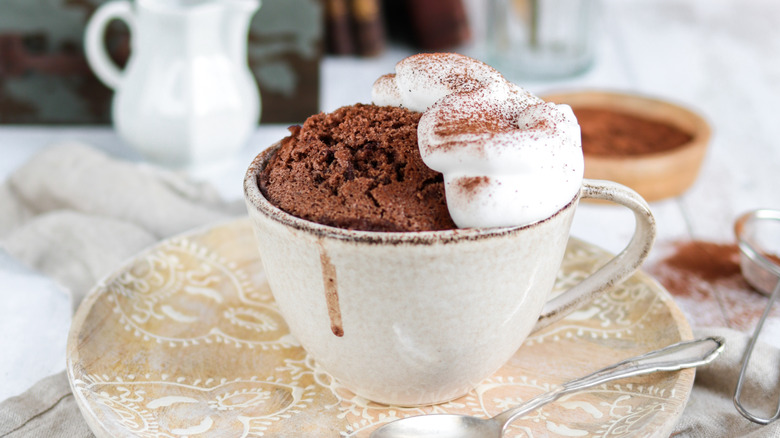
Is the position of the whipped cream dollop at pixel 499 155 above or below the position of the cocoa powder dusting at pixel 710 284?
above

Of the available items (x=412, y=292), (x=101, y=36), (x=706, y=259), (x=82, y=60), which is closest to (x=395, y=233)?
(x=412, y=292)

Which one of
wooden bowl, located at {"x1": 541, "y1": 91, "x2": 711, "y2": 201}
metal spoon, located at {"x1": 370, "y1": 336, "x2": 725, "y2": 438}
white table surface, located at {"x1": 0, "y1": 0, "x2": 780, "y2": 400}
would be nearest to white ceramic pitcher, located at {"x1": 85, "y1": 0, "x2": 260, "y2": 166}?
white table surface, located at {"x1": 0, "y1": 0, "x2": 780, "y2": 400}

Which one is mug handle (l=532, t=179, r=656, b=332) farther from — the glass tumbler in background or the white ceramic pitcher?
the glass tumbler in background

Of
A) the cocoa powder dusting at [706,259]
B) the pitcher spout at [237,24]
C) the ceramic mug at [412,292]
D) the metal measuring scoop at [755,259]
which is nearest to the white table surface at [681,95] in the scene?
the cocoa powder dusting at [706,259]

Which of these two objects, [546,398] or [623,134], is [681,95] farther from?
[546,398]

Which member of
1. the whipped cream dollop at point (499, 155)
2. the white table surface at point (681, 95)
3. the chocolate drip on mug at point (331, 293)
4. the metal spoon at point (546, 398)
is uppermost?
the whipped cream dollop at point (499, 155)

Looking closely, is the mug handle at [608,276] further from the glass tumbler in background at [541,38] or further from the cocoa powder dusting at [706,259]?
the glass tumbler in background at [541,38]

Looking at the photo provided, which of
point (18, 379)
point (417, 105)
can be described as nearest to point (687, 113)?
point (417, 105)
